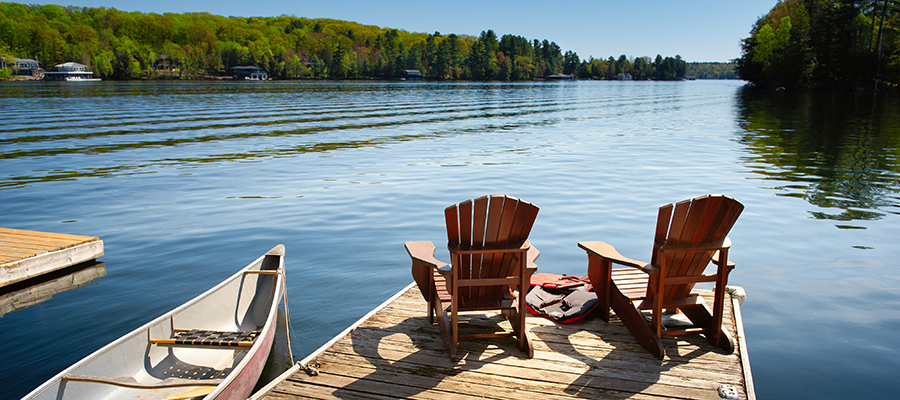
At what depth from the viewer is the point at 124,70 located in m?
112

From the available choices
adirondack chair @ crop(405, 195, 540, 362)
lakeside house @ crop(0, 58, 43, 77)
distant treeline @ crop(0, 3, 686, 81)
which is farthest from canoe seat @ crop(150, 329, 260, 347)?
lakeside house @ crop(0, 58, 43, 77)

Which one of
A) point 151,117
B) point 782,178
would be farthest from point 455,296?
point 151,117

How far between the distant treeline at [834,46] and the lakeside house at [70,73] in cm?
12670

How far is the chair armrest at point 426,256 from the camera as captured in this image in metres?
3.89

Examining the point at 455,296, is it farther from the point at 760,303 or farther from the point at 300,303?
the point at 760,303

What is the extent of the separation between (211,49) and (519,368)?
15412 centimetres

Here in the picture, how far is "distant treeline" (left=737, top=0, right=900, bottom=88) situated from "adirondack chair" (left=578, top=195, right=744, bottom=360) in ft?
234

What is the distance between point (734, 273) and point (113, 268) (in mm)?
9133

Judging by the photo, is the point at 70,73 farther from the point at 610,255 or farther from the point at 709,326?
the point at 709,326

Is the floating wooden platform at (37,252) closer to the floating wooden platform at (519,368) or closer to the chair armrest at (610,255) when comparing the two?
the floating wooden platform at (519,368)

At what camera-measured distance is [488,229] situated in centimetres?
386

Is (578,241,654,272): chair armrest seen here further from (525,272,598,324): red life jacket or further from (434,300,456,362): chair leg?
(434,300,456,362): chair leg

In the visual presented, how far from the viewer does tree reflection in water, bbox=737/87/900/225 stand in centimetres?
1157

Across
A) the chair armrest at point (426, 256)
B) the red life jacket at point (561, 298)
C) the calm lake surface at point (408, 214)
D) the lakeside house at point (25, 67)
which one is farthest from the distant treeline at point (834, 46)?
the lakeside house at point (25, 67)
